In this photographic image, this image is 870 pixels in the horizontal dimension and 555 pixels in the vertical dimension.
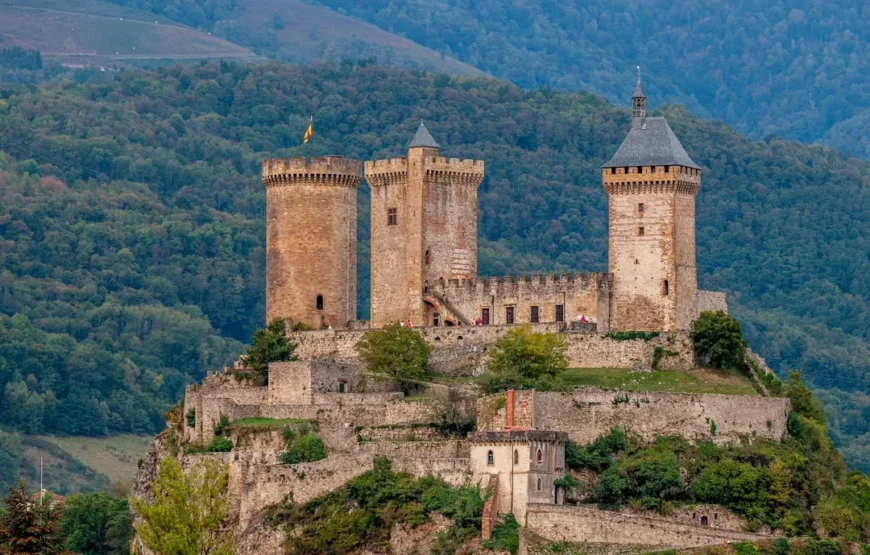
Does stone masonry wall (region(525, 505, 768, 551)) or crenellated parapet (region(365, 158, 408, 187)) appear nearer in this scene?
stone masonry wall (region(525, 505, 768, 551))

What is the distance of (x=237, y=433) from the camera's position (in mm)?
81000

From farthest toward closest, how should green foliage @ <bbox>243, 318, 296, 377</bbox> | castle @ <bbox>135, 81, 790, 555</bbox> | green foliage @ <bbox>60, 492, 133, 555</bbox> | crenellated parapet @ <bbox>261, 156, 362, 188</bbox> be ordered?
green foliage @ <bbox>60, 492, 133, 555</bbox> → crenellated parapet @ <bbox>261, 156, 362, 188</bbox> → green foliage @ <bbox>243, 318, 296, 377</bbox> → castle @ <bbox>135, 81, 790, 555</bbox>

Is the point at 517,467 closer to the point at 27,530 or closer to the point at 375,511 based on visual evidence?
the point at 375,511

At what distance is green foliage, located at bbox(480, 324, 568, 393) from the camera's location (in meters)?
79.0

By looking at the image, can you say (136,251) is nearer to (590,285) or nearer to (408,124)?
(408,124)

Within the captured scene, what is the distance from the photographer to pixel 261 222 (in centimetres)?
16825

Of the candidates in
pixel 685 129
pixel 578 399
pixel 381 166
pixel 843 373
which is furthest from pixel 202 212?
pixel 578 399

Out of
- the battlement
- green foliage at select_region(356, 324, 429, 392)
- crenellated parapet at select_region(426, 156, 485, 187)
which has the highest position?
crenellated parapet at select_region(426, 156, 485, 187)

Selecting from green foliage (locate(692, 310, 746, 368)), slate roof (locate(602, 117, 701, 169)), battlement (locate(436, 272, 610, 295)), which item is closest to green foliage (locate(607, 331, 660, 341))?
green foliage (locate(692, 310, 746, 368))

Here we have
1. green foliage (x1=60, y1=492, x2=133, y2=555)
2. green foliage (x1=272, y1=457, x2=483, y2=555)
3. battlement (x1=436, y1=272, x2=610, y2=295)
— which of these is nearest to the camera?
green foliage (x1=272, y1=457, x2=483, y2=555)

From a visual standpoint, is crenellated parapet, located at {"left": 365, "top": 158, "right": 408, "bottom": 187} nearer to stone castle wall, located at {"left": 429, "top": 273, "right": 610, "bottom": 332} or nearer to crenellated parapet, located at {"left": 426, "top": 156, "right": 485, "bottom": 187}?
crenellated parapet, located at {"left": 426, "top": 156, "right": 485, "bottom": 187}

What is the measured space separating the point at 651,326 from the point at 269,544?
1567 cm

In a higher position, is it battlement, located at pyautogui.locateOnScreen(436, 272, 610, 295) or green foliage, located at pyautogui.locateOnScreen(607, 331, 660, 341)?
battlement, located at pyautogui.locateOnScreen(436, 272, 610, 295)

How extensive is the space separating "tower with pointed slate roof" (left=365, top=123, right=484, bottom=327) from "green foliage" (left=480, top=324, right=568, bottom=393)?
625cm
